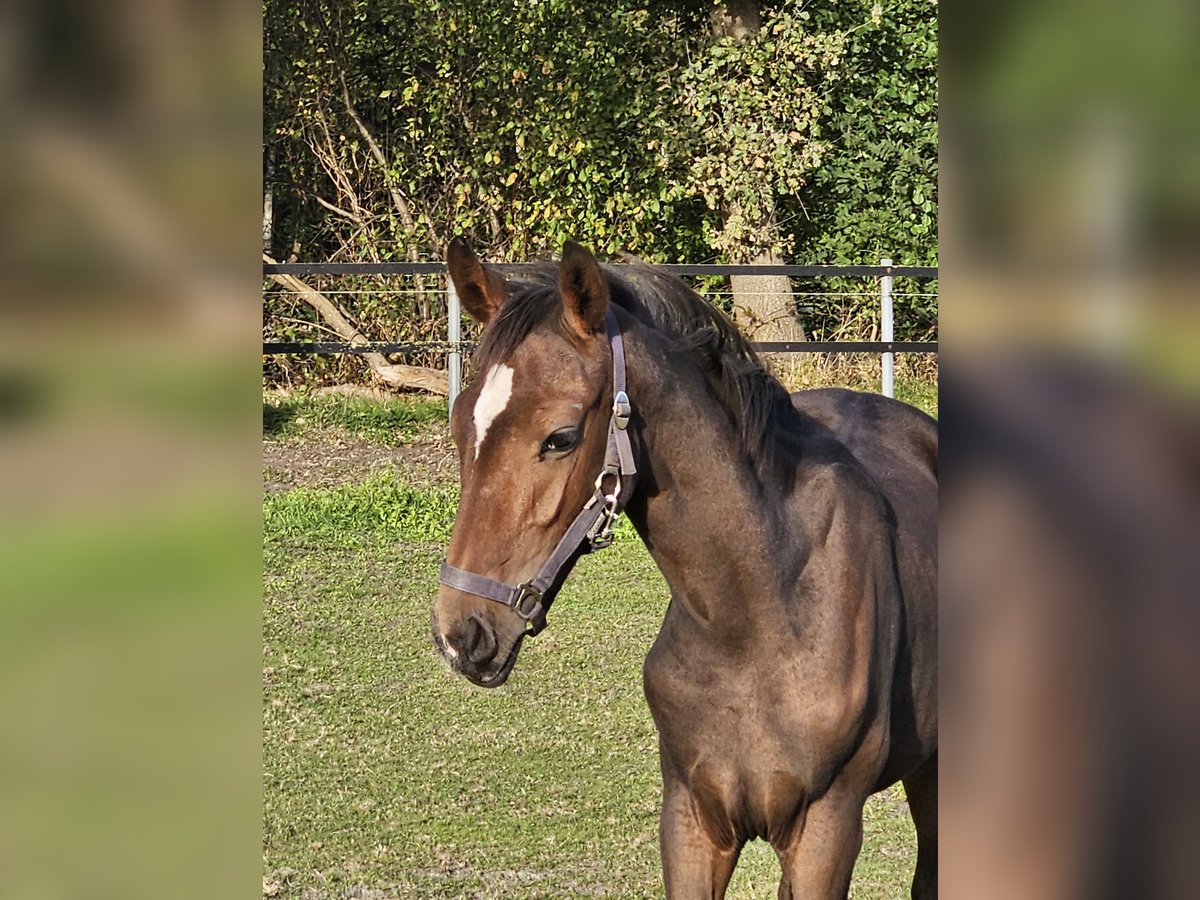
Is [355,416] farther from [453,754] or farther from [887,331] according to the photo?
[453,754]

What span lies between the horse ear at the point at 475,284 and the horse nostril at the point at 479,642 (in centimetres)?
68

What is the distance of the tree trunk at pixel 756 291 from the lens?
12.5m

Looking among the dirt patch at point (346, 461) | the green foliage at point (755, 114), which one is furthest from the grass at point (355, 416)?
the green foliage at point (755, 114)

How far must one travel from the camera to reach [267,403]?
11.9 metres

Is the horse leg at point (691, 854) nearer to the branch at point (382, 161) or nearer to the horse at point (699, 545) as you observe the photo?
the horse at point (699, 545)

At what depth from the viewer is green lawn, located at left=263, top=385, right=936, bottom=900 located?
4.45m

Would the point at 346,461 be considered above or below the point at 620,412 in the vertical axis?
below

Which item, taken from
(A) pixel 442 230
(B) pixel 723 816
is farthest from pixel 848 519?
(A) pixel 442 230

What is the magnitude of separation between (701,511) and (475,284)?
0.65m

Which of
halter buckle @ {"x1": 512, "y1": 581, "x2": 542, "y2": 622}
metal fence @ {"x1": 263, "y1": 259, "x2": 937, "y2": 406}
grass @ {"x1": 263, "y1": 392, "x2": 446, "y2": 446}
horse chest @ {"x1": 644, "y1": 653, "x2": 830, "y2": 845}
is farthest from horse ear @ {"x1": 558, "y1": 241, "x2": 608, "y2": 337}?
grass @ {"x1": 263, "y1": 392, "x2": 446, "y2": 446}

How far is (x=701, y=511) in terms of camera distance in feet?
8.72
